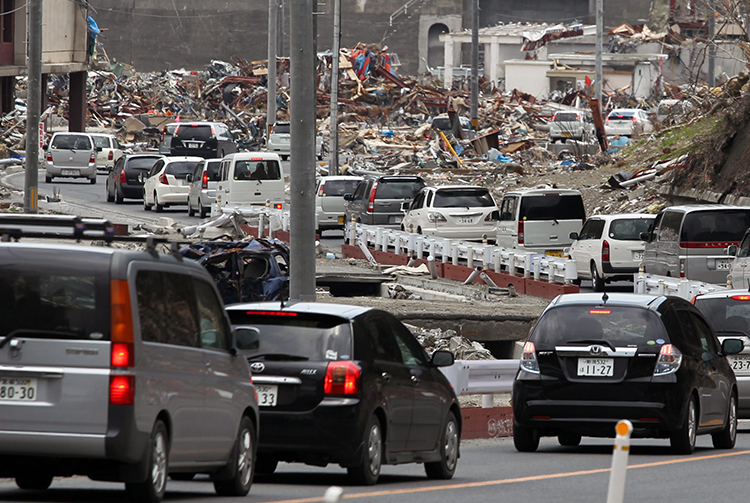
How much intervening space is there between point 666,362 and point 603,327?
25.8 inches

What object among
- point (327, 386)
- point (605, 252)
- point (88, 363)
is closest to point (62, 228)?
point (88, 363)

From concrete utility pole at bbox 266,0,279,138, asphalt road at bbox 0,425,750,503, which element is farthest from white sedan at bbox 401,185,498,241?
asphalt road at bbox 0,425,750,503

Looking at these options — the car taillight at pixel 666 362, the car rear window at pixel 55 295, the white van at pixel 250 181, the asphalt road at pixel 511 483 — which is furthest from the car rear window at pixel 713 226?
the car rear window at pixel 55 295

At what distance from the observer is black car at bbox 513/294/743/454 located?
41.1 ft

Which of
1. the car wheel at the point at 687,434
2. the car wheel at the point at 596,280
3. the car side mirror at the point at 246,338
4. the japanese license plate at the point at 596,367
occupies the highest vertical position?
the car wheel at the point at 596,280

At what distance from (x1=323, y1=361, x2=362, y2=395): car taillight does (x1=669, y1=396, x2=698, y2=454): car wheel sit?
12.9ft

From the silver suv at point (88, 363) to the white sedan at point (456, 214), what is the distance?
25631mm

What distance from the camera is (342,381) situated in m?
10.1

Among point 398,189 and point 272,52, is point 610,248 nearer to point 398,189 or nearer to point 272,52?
point 398,189

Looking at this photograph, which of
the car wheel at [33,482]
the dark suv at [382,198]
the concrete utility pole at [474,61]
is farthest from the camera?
the concrete utility pole at [474,61]

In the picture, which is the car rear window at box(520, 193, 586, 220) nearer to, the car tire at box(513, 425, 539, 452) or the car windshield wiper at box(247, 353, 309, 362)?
the car tire at box(513, 425, 539, 452)

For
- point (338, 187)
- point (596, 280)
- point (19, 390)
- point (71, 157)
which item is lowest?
point (19, 390)

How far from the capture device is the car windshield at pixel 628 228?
28.6 metres

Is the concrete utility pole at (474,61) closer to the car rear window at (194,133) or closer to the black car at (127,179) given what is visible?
the car rear window at (194,133)
